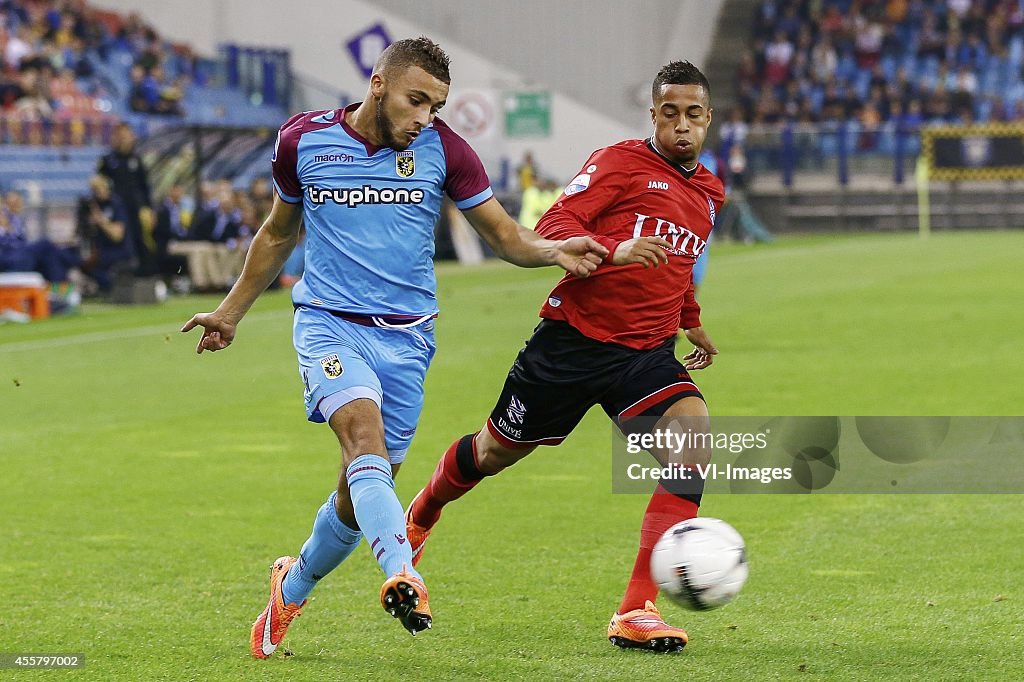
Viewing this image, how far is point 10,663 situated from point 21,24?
102 ft

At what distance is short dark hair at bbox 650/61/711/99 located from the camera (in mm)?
5852

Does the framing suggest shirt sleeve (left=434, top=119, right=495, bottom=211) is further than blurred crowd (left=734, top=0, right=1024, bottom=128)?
No

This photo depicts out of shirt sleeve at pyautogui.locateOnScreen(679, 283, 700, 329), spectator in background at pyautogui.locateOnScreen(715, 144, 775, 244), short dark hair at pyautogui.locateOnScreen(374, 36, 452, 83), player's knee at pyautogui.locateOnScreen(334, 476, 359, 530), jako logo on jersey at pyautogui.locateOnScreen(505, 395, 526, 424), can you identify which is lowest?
spectator in background at pyautogui.locateOnScreen(715, 144, 775, 244)

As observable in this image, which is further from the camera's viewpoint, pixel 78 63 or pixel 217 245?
pixel 78 63

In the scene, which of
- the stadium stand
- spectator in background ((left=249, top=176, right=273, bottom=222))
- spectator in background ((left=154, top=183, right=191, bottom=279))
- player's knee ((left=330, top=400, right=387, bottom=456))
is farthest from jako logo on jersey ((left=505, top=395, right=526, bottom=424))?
spectator in background ((left=249, top=176, right=273, bottom=222))

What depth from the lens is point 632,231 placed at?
19.4ft

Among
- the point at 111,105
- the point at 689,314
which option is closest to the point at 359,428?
the point at 689,314

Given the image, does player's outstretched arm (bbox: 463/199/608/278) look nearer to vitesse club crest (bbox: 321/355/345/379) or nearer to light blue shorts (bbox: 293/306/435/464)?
light blue shorts (bbox: 293/306/435/464)

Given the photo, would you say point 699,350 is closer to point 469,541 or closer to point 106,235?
point 469,541

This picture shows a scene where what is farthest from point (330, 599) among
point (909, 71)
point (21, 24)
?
point (909, 71)

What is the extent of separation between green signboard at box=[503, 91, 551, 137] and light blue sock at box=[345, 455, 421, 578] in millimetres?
28977

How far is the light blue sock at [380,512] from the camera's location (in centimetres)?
461

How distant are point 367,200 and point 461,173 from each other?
340 mm

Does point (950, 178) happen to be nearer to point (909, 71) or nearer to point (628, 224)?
point (909, 71)
